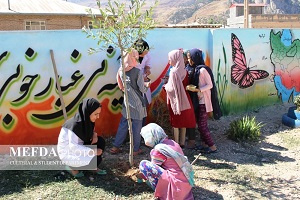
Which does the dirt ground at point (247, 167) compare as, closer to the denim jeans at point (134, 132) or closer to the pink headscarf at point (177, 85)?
the denim jeans at point (134, 132)

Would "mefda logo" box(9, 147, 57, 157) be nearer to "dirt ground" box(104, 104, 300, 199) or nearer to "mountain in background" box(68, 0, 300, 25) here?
"dirt ground" box(104, 104, 300, 199)

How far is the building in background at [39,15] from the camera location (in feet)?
64.1

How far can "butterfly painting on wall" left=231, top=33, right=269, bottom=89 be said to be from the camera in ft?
23.1

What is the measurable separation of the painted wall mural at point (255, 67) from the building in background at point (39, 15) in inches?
523

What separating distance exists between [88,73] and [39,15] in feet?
53.5

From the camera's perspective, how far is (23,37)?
4938mm

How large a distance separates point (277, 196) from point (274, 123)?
119 inches

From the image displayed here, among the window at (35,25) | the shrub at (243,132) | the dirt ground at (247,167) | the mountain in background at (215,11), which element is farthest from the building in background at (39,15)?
the mountain in background at (215,11)

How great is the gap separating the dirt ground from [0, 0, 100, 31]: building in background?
15.1 meters

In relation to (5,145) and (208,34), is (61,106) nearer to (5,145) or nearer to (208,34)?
(5,145)

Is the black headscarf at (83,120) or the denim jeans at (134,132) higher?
the black headscarf at (83,120)

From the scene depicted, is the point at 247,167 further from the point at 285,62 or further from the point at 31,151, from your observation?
the point at 285,62

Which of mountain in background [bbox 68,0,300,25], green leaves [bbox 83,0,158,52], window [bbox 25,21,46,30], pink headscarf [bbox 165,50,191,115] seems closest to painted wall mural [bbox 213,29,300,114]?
pink headscarf [bbox 165,50,191,115]

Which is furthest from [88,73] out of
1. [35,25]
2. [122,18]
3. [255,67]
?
[35,25]
